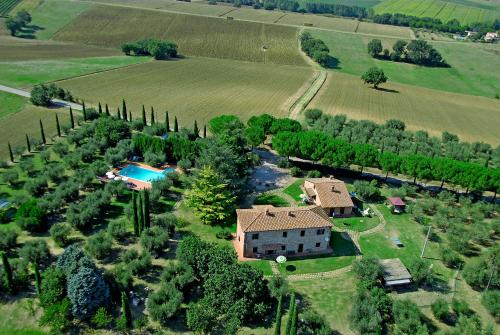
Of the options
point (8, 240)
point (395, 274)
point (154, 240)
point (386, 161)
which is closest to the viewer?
point (395, 274)

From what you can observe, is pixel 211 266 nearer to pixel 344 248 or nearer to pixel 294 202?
pixel 344 248

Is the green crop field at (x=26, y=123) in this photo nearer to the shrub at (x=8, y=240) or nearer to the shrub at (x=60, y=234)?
A: the shrub at (x=8, y=240)

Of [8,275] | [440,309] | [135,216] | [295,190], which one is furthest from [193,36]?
[440,309]

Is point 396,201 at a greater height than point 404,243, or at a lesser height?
greater

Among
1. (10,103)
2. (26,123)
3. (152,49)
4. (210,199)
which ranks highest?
(152,49)

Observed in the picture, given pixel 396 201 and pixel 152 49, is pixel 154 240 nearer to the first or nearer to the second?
pixel 396 201

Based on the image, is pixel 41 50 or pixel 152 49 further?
pixel 152 49
